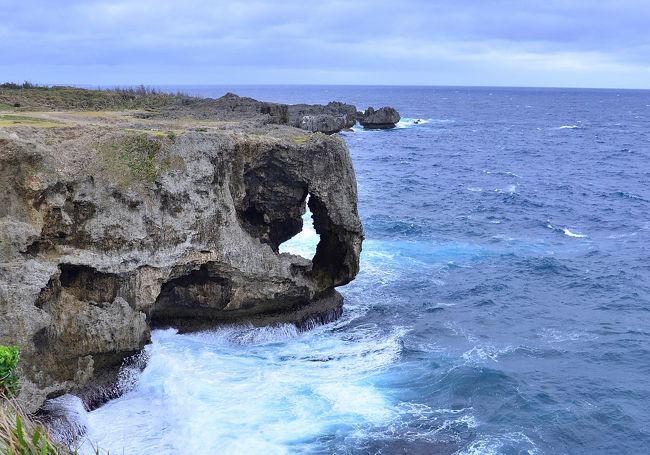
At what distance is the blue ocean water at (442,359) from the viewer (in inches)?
909

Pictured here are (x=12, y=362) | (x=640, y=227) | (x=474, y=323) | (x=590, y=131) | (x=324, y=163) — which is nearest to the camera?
(x=12, y=362)

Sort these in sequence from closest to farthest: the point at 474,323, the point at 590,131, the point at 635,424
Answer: the point at 635,424
the point at 474,323
the point at 590,131

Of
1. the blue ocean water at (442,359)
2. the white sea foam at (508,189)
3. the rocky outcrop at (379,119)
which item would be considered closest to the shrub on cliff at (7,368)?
the blue ocean water at (442,359)

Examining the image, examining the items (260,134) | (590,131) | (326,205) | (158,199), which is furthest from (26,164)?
(590,131)

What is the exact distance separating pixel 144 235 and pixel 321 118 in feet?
238

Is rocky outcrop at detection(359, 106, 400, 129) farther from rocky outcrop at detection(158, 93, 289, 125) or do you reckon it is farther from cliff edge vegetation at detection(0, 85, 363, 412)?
cliff edge vegetation at detection(0, 85, 363, 412)

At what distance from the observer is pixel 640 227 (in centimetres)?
5269

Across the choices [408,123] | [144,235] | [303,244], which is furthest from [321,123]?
[144,235]

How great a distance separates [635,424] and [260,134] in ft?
66.7

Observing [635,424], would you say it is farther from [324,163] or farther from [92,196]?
[92,196]

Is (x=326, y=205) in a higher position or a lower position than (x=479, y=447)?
higher

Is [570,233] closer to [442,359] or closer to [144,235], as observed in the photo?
[442,359]

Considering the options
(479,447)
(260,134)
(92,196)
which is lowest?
(479,447)

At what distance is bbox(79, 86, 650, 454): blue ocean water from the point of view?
23.1 meters
